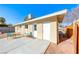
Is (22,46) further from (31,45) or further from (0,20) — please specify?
(0,20)

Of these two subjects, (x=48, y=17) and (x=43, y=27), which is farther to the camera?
(x=43, y=27)

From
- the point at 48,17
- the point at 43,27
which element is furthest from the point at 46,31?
the point at 48,17

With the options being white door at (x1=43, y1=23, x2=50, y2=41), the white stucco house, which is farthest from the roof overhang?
white door at (x1=43, y1=23, x2=50, y2=41)

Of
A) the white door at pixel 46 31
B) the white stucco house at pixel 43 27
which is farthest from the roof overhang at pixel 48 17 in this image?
the white door at pixel 46 31

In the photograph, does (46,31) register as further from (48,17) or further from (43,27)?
(48,17)

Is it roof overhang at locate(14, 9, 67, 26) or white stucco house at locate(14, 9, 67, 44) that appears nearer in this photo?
roof overhang at locate(14, 9, 67, 26)

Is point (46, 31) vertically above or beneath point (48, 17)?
beneath

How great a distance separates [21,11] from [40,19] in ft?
4.01

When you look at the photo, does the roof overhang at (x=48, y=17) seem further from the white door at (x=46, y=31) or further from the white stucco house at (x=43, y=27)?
the white door at (x=46, y=31)

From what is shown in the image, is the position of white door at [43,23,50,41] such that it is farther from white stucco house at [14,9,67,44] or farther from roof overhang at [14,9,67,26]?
roof overhang at [14,9,67,26]

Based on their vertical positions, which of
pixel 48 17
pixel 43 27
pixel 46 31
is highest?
pixel 48 17

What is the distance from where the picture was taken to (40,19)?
7.75 metres

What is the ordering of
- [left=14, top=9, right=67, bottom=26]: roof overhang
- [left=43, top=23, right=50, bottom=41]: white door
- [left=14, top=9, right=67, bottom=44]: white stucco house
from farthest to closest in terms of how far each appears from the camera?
1. [left=43, top=23, right=50, bottom=41]: white door
2. [left=14, top=9, right=67, bottom=44]: white stucco house
3. [left=14, top=9, right=67, bottom=26]: roof overhang
